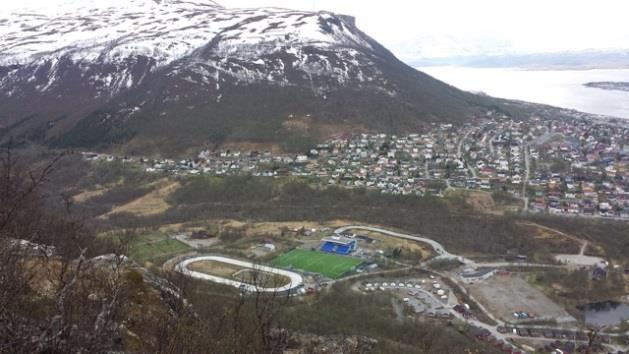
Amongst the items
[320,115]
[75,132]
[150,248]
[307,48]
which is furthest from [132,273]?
[307,48]

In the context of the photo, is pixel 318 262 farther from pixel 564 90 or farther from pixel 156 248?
pixel 564 90

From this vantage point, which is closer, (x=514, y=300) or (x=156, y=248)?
(x=514, y=300)

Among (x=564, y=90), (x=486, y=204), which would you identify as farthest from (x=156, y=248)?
(x=564, y=90)

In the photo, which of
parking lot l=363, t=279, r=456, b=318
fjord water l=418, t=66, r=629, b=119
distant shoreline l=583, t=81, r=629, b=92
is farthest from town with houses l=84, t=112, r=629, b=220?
distant shoreline l=583, t=81, r=629, b=92

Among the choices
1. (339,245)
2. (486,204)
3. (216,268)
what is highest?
(486,204)

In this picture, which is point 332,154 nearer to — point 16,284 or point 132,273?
point 132,273

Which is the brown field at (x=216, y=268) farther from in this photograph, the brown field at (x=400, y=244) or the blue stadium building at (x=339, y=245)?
the brown field at (x=400, y=244)

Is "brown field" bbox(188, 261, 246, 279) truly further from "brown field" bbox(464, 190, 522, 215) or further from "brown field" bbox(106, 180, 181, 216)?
"brown field" bbox(464, 190, 522, 215)
